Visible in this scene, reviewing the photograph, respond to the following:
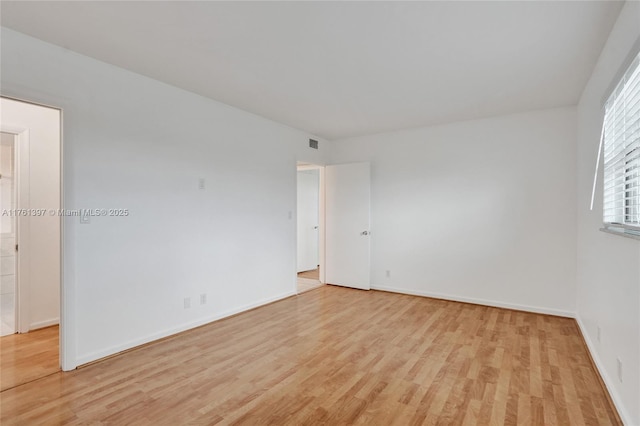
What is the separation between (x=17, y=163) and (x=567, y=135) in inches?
253

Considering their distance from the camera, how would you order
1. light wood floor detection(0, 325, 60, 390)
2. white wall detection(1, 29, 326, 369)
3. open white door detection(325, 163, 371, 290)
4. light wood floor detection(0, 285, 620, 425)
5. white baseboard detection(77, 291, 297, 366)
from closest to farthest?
1. light wood floor detection(0, 285, 620, 425)
2. light wood floor detection(0, 325, 60, 390)
3. white wall detection(1, 29, 326, 369)
4. white baseboard detection(77, 291, 297, 366)
5. open white door detection(325, 163, 371, 290)

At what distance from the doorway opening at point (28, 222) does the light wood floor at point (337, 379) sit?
1.51 meters

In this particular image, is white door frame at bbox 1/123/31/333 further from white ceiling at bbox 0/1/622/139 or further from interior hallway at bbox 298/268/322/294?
interior hallway at bbox 298/268/322/294

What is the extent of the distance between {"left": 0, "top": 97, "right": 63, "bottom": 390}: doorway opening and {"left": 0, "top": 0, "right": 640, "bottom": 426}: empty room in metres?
0.02

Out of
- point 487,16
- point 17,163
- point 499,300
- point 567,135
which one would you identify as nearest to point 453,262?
point 499,300

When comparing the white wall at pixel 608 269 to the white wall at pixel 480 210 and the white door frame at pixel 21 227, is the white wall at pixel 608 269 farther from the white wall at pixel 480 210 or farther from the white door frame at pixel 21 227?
the white door frame at pixel 21 227

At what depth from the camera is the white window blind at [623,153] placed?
6.10ft

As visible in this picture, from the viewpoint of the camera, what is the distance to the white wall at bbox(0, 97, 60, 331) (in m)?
3.47

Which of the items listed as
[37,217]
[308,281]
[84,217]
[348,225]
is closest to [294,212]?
[348,225]

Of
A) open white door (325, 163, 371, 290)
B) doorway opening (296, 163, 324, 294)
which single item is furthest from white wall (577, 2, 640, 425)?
doorway opening (296, 163, 324, 294)

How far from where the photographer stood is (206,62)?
2.79 m

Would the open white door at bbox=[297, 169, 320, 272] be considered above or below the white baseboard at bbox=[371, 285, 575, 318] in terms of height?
above

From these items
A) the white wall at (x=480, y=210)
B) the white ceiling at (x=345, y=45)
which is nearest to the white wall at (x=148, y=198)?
the white ceiling at (x=345, y=45)

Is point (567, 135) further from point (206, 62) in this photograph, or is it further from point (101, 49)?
point (101, 49)
